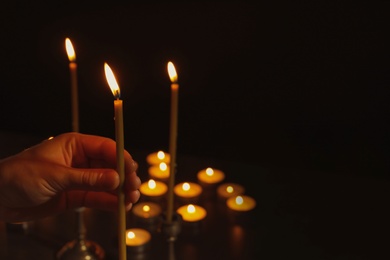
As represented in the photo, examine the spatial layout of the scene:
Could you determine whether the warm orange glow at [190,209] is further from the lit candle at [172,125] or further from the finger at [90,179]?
the finger at [90,179]

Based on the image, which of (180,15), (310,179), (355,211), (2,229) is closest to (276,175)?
(310,179)

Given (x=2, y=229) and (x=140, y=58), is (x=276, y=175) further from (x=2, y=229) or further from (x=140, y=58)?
(x=2, y=229)

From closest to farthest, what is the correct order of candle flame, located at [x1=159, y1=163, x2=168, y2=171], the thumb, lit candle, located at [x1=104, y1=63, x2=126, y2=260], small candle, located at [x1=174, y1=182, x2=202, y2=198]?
1. lit candle, located at [x1=104, y1=63, x2=126, y2=260]
2. the thumb
3. small candle, located at [x1=174, y1=182, x2=202, y2=198]
4. candle flame, located at [x1=159, y1=163, x2=168, y2=171]

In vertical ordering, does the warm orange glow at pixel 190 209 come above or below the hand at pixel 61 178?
above

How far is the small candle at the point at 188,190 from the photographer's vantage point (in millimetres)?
1323

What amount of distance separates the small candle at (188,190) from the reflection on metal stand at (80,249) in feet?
0.90

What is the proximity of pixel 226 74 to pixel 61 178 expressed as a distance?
0.90 metres

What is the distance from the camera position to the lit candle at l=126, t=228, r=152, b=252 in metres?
1.11

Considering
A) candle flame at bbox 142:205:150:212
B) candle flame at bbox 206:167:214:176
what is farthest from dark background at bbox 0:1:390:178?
candle flame at bbox 142:205:150:212

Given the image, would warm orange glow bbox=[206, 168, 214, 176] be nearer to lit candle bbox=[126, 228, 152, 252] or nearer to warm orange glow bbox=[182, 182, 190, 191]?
warm orange glow bbox=[182, 182, 190, 191]

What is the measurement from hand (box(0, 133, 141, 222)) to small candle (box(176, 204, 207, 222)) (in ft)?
0.73

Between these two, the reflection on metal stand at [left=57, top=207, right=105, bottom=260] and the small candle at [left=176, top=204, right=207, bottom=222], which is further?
the small candle at [left=176, top=204, right=207, bottom=222]

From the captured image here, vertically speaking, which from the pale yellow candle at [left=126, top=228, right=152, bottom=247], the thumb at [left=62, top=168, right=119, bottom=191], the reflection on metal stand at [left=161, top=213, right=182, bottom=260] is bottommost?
the thumb at [left=62, top=168, right=119, bottom=191]

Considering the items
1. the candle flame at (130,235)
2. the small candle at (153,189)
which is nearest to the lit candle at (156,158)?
the small candle at (153,189)
